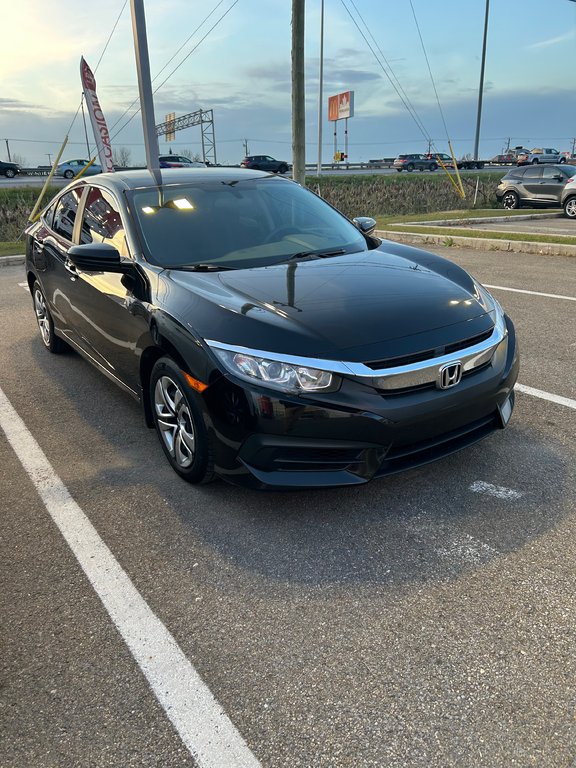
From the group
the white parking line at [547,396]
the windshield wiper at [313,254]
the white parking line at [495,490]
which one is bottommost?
the white parking line at [495,490]

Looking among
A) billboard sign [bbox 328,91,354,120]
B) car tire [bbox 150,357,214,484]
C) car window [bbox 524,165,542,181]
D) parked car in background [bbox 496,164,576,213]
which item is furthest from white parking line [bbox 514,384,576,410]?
billboard sign [bbox 328,91,354,120]

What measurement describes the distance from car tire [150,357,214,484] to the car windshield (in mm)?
751

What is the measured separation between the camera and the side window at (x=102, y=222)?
391 cm

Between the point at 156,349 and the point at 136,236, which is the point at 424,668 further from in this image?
the point at 136,236

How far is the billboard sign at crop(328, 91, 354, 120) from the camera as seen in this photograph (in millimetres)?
55250

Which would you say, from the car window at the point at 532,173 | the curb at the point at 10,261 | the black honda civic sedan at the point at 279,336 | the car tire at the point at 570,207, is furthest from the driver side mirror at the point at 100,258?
the car window at the point at 532,173

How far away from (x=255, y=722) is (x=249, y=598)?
1.96 ft

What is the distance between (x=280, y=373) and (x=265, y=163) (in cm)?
4493

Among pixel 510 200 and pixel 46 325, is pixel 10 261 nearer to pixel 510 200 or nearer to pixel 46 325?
pixel 46 325

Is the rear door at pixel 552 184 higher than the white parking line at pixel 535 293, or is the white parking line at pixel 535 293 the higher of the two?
the rear door at pixel 552 184

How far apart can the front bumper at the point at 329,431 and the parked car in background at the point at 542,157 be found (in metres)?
55.2

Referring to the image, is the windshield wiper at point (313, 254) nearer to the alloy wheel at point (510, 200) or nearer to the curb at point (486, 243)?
the curb at point (486, 243)

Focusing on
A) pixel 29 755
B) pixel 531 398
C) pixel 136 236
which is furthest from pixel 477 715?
pixel 136 236

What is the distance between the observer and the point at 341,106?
56562 millimetres
